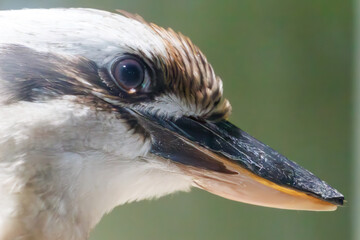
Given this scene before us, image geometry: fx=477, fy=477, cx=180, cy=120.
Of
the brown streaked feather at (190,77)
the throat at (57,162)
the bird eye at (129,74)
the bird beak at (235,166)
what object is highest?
the brown streaked feather at (190,77)

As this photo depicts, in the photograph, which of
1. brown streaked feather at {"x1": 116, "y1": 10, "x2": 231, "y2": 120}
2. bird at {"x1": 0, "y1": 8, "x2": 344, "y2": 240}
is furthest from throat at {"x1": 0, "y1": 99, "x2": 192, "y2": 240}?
brown streaked feather at {"x1": 116, "y1": 10, "x2": 231, "y2": 120}

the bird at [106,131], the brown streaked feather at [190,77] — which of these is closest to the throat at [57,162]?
the bird at [106,131]

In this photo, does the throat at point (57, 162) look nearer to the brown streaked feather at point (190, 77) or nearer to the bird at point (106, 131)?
the bird at point (106, 131)

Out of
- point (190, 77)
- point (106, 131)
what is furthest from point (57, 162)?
point (190, 77)

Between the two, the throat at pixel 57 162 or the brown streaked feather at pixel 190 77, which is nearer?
the throat at pixel 57 162

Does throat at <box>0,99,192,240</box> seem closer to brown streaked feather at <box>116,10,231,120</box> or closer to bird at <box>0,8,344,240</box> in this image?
bird at <box>0,8,344,240</box>

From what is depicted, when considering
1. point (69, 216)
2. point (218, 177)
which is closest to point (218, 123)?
point (218, 177)

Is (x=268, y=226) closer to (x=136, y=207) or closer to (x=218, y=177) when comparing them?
(x=136, y=207)

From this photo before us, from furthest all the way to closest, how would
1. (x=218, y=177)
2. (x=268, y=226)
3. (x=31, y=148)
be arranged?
(x=268, y=226) < (x=218, y=177) < (x=31, y=148)
